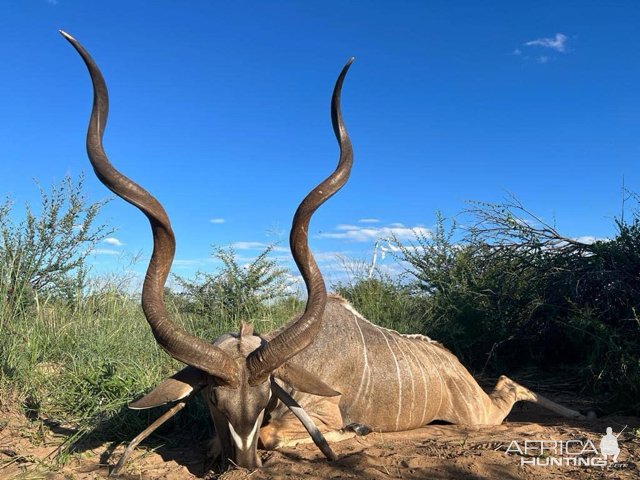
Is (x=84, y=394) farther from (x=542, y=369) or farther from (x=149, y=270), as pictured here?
(x=542, y=369)

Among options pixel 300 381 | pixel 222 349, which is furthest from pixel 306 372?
pixel 222 349

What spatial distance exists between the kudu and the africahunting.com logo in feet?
3.05

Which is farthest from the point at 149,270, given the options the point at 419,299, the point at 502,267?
the point at 419,299

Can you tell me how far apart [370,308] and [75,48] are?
525 cm

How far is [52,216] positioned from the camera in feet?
20.2

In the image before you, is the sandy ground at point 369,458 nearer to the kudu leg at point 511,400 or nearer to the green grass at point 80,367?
the green grass at point 80,367

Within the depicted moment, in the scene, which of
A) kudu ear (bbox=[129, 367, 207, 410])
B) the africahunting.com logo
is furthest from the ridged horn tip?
the africahunting.com logo

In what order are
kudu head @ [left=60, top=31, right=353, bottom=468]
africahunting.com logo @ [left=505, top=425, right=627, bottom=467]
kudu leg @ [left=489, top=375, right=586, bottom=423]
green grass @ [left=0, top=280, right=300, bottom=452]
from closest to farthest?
kudu head @ [left=60, top=31, right=353, bottom=468]
africahunting.com logo @ [left=505, top=425, right=627, bottom=467]
green grass @ [left=0, top=280, right=300, bottom=452]
kudu leg @ [left=489, top=375, right=586, bottom=423]

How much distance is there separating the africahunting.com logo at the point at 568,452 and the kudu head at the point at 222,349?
1.11 m

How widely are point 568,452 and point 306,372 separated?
60.8 inches

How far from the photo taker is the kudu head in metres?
3.03

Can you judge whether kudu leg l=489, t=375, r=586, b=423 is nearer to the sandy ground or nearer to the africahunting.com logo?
the sandy ground

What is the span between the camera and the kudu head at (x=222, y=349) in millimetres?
3031

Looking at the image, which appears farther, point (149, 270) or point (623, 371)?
Result: point (623, 371)
